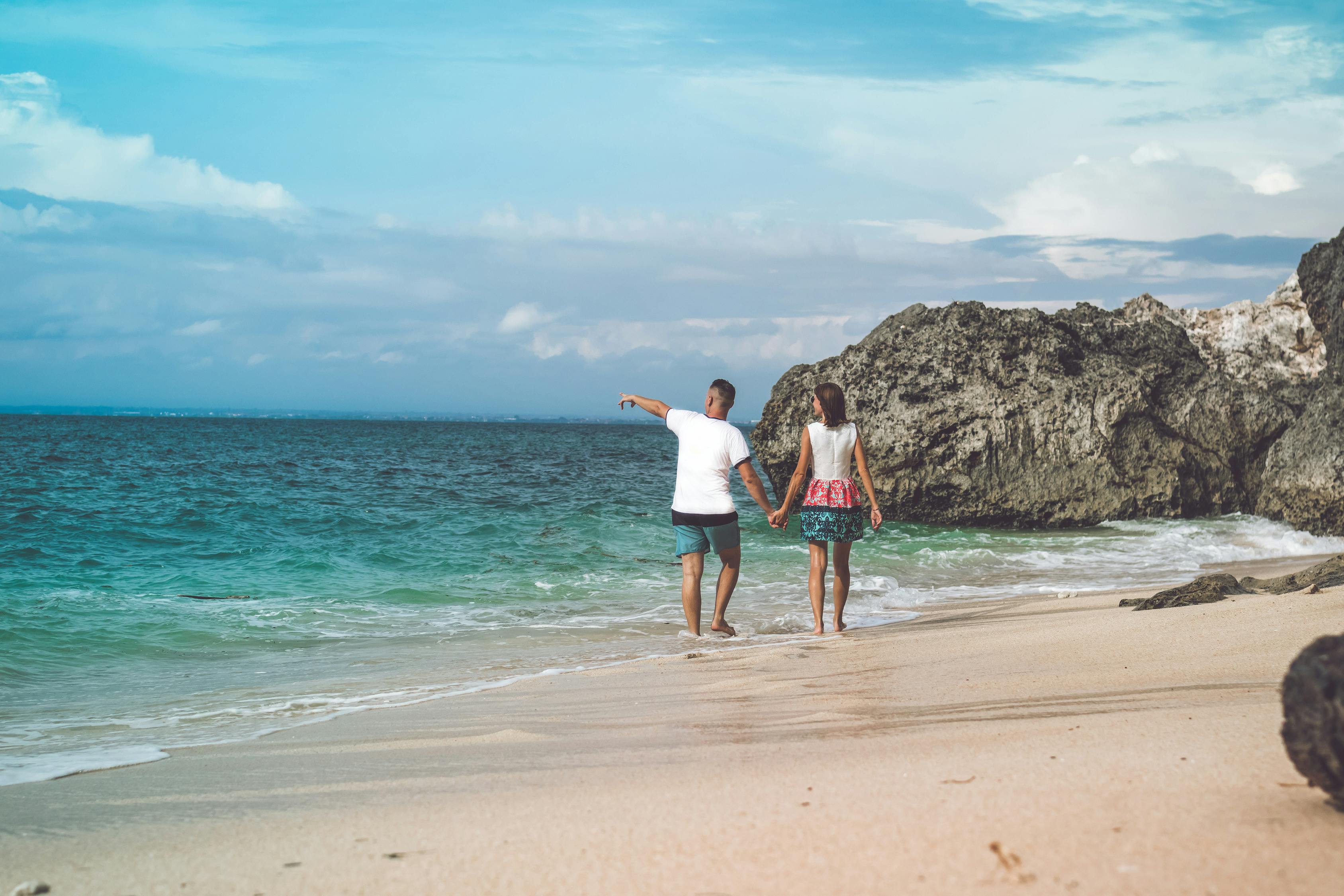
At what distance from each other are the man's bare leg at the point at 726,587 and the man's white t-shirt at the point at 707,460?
0.36 meters

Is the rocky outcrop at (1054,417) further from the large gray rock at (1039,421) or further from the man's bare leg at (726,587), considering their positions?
the man's bare leg at (726,587)

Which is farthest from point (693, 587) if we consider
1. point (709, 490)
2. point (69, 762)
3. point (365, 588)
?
point (365, 588)

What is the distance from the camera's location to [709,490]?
6523 millimetres

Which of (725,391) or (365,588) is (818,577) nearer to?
(725,391)

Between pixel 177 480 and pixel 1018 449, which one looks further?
pixel 177 480

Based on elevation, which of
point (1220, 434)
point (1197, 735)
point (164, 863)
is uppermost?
point (1220, 434)

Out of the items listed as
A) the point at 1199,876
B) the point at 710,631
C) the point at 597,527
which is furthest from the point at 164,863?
the point at 597,527

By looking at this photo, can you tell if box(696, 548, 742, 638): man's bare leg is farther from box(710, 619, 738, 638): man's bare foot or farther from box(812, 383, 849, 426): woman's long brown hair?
box(812, 383, 849, 426): woman's long brown hair

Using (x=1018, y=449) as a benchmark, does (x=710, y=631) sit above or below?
below

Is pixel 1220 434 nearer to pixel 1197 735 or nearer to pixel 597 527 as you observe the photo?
pixel 597 527

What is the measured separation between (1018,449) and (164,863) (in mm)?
14036

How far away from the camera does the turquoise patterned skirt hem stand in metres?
6.38

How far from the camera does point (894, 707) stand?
3699mm

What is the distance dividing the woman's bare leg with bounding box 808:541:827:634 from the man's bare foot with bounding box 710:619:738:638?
2.05 ft
